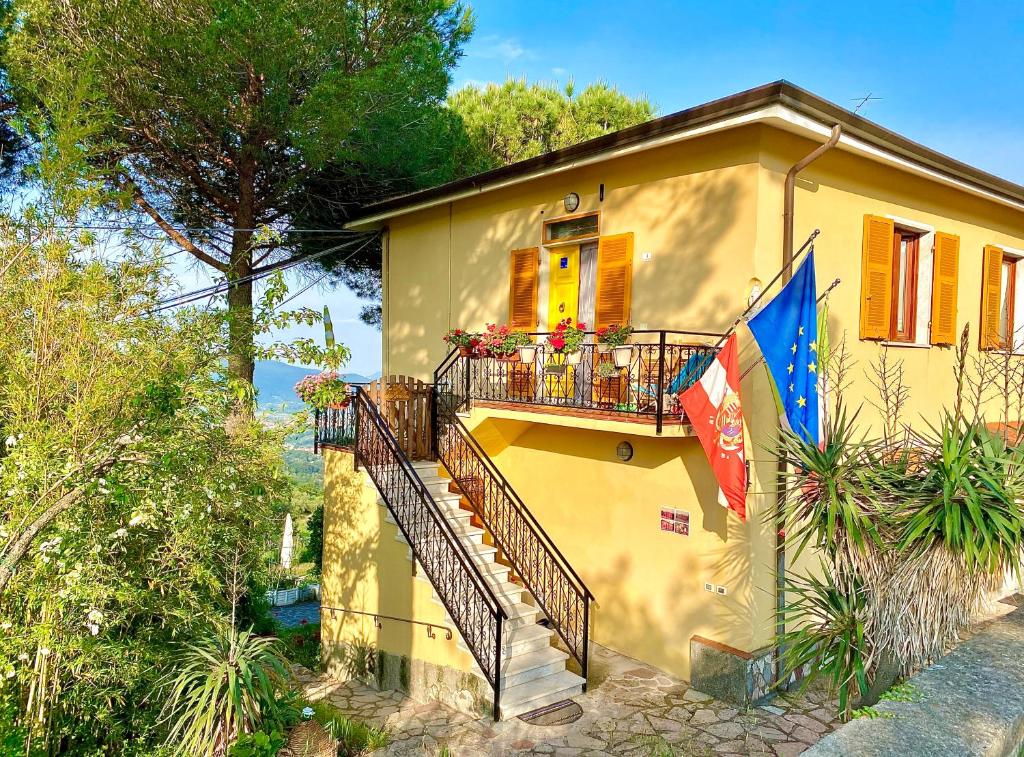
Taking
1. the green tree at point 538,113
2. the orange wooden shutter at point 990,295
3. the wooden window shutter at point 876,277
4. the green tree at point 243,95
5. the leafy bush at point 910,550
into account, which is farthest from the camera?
the green tree at point 538,113

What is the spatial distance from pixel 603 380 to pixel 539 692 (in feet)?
12.0

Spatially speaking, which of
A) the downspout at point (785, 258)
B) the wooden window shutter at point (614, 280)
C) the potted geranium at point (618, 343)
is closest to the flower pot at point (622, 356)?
the potted geranium at point (618, 343)

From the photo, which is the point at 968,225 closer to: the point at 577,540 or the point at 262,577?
the point at 577,540

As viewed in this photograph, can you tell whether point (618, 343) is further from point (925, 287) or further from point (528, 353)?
point (925, 287)

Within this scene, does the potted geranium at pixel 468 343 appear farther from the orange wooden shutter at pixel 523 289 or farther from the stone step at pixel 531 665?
the stone step at pixel 531 665

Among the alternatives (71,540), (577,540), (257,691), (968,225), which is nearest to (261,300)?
(71,540)

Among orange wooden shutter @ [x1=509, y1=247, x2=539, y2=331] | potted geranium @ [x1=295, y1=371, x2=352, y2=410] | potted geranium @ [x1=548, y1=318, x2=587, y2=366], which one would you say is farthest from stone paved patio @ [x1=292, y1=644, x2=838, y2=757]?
orange wooden shutter @ [x1=509, y1=247, x2=539, y2=331]

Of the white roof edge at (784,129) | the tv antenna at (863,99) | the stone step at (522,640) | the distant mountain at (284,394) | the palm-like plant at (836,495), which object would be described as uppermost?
the tv antenna at (863,99)

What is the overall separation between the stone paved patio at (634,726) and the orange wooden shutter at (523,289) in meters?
5.02

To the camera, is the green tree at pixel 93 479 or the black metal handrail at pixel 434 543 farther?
the black metal handrail at pixel 434 543

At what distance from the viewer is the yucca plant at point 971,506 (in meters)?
4.26

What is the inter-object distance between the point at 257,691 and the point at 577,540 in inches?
189

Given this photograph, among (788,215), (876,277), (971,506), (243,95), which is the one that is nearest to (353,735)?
(971,506)

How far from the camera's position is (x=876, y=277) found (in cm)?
831
